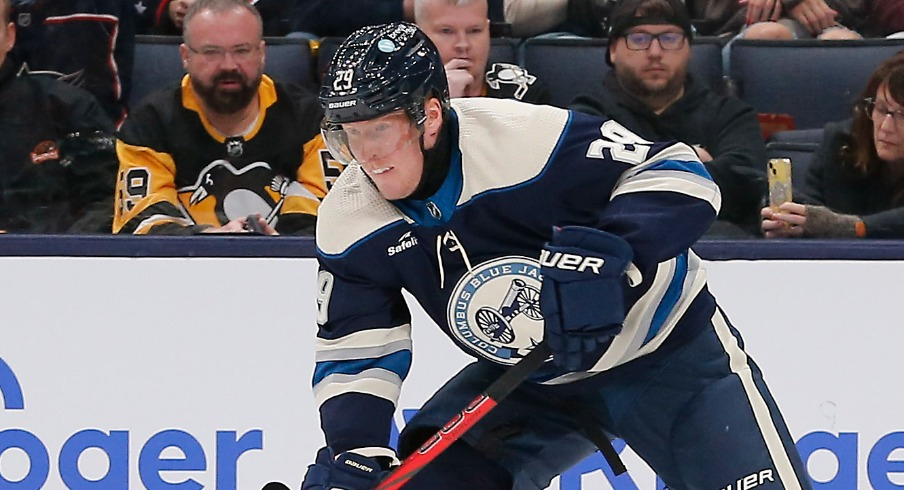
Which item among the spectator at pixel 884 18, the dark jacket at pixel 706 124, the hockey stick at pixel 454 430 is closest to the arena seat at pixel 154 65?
the dark jacket at pixel 706 124

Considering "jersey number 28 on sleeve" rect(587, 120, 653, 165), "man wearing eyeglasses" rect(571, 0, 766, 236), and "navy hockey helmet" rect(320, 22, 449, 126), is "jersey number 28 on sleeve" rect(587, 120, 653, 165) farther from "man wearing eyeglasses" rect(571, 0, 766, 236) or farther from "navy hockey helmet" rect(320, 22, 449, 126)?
"man wearing eyeglasses" rect(571, 0, 766, 236)

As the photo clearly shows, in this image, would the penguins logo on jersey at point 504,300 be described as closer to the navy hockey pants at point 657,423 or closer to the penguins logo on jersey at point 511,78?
the navy hockey pants at point 657,423

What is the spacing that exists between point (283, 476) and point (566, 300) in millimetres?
1420

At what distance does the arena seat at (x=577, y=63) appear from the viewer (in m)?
3.64

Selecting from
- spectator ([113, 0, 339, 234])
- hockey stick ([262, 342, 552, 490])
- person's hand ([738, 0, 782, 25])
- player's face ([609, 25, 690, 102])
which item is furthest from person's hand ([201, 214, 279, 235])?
person's hand ([738, 0, 782, 25])

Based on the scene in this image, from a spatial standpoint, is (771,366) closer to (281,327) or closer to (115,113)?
(281,327)

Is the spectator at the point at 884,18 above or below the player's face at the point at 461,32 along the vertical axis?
below

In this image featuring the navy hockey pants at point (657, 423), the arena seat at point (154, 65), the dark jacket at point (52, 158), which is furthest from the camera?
the arena seat at point (154, 65)

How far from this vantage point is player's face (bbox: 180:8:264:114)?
3.43 m

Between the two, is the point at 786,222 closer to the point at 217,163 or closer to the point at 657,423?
the point at 657,423

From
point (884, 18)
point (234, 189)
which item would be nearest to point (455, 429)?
point (234, 189)

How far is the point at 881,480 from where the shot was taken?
3.02m

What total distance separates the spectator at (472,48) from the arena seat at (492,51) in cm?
21

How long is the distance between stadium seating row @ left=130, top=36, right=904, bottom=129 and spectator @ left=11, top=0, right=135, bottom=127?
5cm
